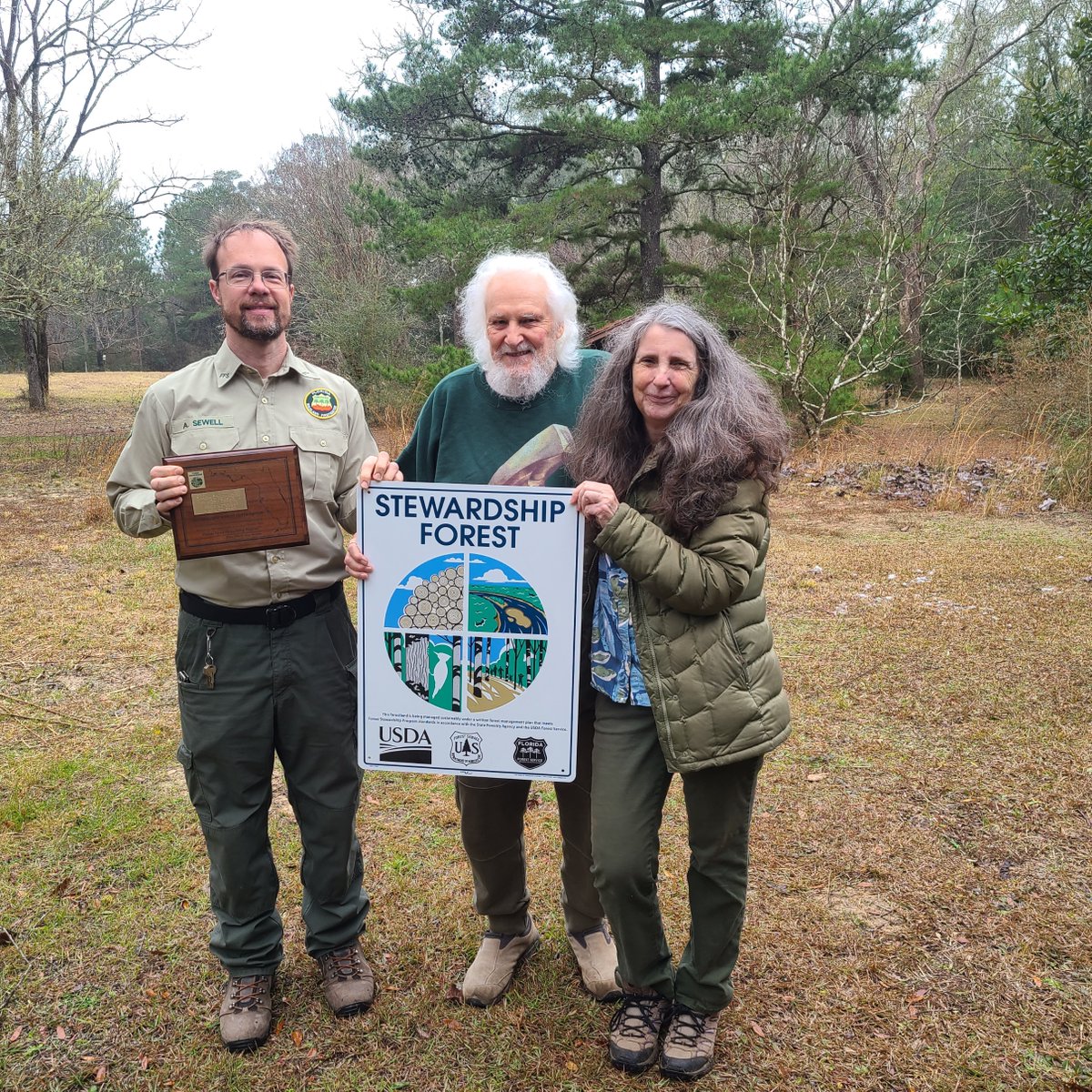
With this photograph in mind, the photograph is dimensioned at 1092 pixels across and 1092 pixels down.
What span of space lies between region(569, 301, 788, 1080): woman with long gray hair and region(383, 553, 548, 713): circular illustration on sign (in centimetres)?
20

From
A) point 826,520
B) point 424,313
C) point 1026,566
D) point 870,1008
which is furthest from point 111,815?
point 424,313

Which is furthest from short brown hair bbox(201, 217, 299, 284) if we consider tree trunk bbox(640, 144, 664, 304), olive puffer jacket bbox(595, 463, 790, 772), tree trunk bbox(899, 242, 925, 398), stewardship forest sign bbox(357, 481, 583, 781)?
tree trunk bbox(899, 242, 925, 398)

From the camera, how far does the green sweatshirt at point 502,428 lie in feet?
7.83

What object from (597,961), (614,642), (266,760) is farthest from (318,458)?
(597,961)

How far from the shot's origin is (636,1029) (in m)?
2.38

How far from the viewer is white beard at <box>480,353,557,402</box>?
2.37 m

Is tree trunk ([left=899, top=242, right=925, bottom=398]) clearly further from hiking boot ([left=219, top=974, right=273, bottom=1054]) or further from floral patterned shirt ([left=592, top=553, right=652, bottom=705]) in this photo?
hiking boot ([left=219, top=974, right=273, bottom=1054])

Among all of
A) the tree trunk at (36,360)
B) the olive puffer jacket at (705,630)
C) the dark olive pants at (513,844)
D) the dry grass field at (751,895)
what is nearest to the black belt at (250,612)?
the dark olive pants at (513,844)

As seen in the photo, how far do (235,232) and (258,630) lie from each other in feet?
3.57

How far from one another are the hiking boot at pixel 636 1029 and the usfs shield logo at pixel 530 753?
712 mm

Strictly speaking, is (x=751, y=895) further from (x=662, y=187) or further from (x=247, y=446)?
(x=662, y=187)

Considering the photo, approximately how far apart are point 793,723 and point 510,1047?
2.60 m

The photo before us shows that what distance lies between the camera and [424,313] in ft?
46.6

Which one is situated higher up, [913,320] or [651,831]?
[913,320]
